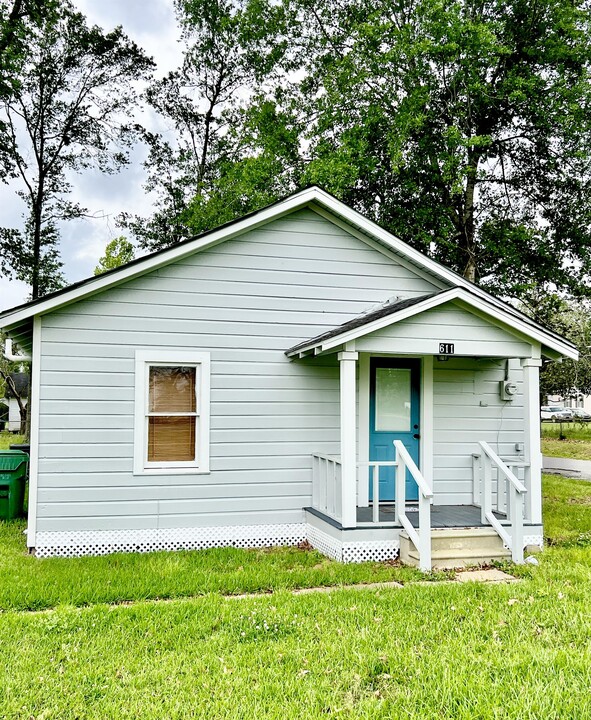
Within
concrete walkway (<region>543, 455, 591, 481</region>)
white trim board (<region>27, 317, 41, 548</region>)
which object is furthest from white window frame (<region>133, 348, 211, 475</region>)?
concrete walkway (<region>543, 455, 591, 481</region>)

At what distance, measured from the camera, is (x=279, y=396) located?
7.71m

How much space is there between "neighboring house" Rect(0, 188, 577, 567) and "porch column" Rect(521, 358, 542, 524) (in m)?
0.02

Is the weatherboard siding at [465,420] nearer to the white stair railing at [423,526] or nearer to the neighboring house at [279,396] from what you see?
the neighboring house at [279,396]

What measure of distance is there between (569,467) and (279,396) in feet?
46.2

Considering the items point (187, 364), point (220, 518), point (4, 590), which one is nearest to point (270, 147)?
point (187, 364)

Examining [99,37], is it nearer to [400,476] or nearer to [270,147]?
[270,147]

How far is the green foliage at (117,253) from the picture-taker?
84.8ft

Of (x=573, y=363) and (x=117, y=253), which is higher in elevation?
(x=117, y=253)

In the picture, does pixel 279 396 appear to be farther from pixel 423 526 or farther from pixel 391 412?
pixel 423 526

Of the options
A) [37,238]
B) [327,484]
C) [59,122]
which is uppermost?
[59,122]

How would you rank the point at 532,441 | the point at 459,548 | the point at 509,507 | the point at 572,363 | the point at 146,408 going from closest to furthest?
the point at 459,548 < the point at 509,507 < the point at 532,441 < the point at 146,408 < the point at 572,363

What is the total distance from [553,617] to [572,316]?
105ft

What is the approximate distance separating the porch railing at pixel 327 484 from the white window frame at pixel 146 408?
146 cm

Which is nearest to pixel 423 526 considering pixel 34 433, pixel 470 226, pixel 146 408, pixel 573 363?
pixel 146 408
